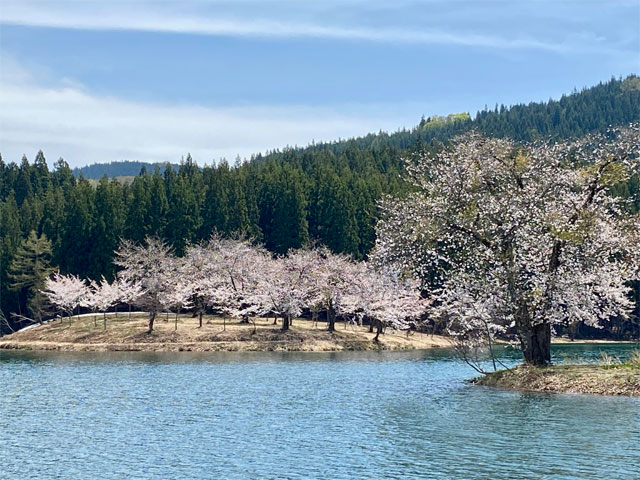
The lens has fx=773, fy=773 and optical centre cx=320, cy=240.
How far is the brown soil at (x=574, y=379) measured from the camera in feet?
126

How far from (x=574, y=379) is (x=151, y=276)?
2617 inches

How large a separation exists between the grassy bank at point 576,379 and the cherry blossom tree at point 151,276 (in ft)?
176

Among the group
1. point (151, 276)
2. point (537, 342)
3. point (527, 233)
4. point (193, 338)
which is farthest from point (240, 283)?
point (527, 233)

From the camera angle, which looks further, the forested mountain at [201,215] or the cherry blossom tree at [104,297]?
the forested mountain at [201,215]

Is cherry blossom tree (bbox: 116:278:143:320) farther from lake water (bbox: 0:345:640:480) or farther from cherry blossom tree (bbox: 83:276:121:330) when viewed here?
lake water (bbox: 0:345:640:480)

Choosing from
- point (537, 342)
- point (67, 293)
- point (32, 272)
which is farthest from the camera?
point (32, 272)

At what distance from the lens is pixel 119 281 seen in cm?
10944

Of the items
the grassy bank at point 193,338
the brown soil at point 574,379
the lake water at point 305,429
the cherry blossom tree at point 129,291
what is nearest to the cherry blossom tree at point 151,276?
the cherry blossom tree at point 129,291

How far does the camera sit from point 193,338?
8662 centimetres

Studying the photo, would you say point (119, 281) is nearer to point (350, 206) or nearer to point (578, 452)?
point (350, 206)

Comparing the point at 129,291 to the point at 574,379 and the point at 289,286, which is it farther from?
the point at 574,379

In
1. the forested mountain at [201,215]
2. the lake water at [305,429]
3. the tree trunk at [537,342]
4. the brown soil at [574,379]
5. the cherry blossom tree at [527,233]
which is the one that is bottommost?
the lake water at [305,429]

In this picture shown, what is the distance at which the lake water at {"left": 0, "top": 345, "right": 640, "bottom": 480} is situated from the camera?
80.7 feet

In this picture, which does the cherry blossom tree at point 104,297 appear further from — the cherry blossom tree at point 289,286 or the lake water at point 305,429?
the lake water at point 305,429
